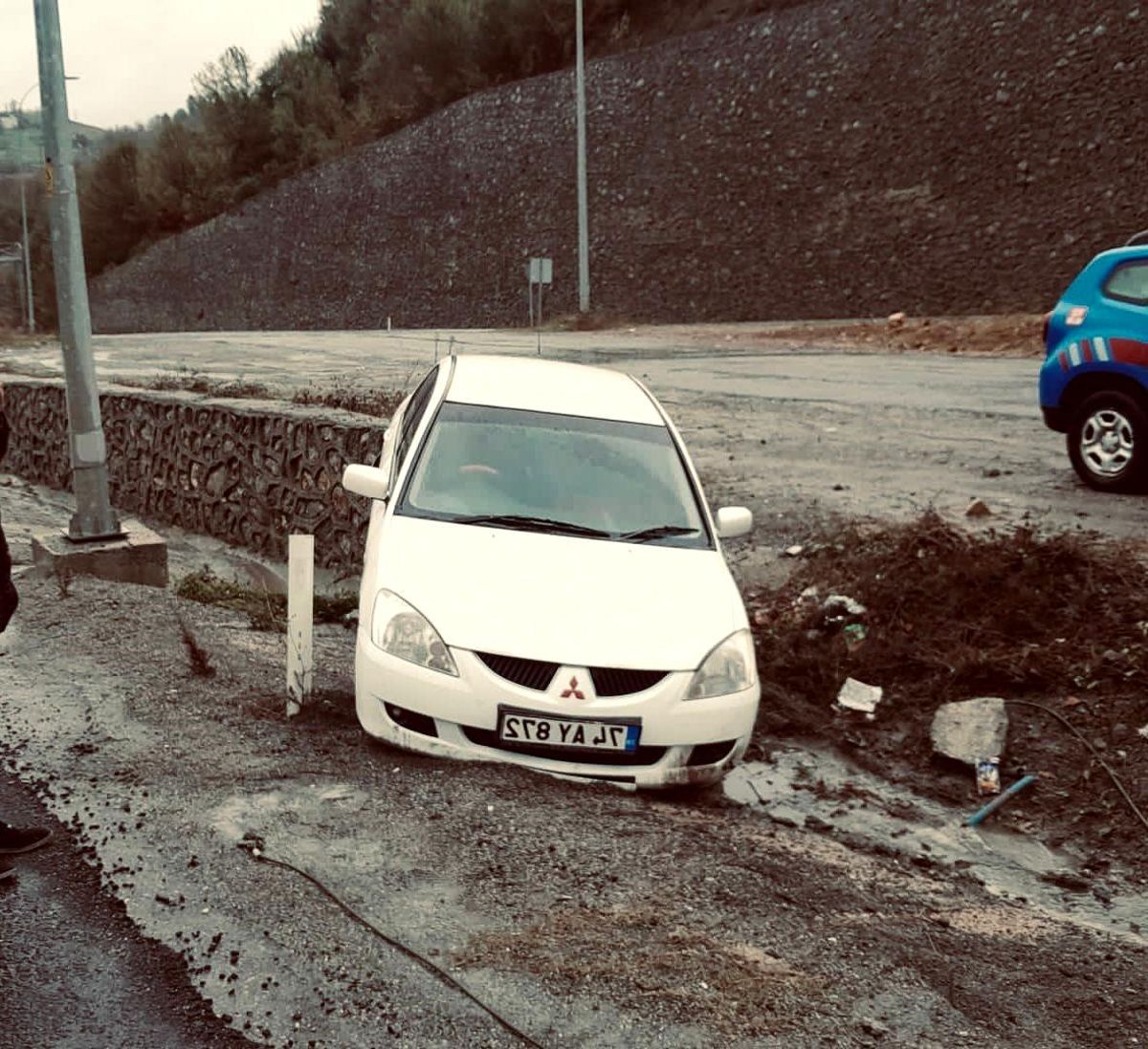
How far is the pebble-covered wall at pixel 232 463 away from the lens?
11.7m

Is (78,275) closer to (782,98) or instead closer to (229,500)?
(229,500)

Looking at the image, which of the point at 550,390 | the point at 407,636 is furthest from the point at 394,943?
the point at 550,390

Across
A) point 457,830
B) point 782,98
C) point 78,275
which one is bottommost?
point 457,830

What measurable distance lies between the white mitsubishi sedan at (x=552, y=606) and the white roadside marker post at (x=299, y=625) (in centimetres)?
34

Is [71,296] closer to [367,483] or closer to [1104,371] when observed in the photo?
[367,483]

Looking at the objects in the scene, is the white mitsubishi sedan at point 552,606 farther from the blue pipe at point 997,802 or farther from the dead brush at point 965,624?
the dead brush at point 965,624

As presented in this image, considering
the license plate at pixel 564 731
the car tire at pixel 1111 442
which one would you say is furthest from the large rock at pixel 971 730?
the car tire at pixel 1111 442

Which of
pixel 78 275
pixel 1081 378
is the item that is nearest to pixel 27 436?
pixel 78 275

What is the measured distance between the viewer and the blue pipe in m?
6.74

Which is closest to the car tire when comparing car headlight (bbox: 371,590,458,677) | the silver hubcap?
the silver hubcap

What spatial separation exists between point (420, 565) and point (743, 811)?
74.6 inches

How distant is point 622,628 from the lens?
571cm

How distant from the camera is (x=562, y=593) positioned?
5.88 m

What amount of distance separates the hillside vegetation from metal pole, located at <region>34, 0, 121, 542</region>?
34667 mm
